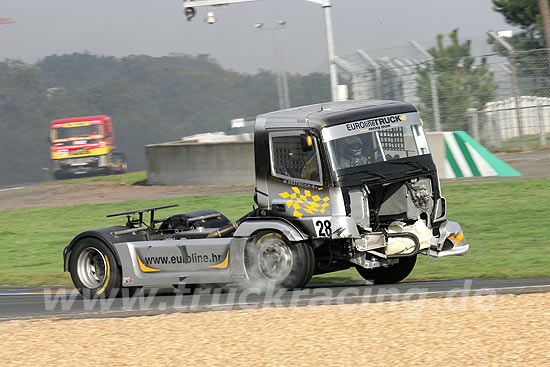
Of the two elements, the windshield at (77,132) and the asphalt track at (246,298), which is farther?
the windshield at (77,132)

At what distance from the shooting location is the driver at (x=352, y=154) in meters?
9.78

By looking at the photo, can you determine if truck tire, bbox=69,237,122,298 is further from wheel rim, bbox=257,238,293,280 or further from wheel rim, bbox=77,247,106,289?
wheel rim, bbox=257,238,293,280

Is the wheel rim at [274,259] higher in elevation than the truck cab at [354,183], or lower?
lower

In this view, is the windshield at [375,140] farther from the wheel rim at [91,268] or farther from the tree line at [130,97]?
the tree line at [130,97]

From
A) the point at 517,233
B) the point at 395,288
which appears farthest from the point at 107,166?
the point at 395,288

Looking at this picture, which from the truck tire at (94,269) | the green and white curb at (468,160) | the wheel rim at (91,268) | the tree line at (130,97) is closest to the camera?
the truck tire at (94,269)

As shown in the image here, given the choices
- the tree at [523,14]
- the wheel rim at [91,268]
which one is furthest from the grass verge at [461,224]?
the tree at [523,14]

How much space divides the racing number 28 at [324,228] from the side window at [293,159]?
464 millimetres

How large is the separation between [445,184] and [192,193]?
7184mm

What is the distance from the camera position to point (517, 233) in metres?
13.7

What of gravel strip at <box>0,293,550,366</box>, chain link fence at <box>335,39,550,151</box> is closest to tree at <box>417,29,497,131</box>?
chain link fence at <box>335,39,550,151</box>

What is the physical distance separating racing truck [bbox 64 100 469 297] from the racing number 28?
0.04 feet

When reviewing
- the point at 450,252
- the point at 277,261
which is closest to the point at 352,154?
the point at 277,261

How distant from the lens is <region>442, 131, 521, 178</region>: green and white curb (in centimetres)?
2017
